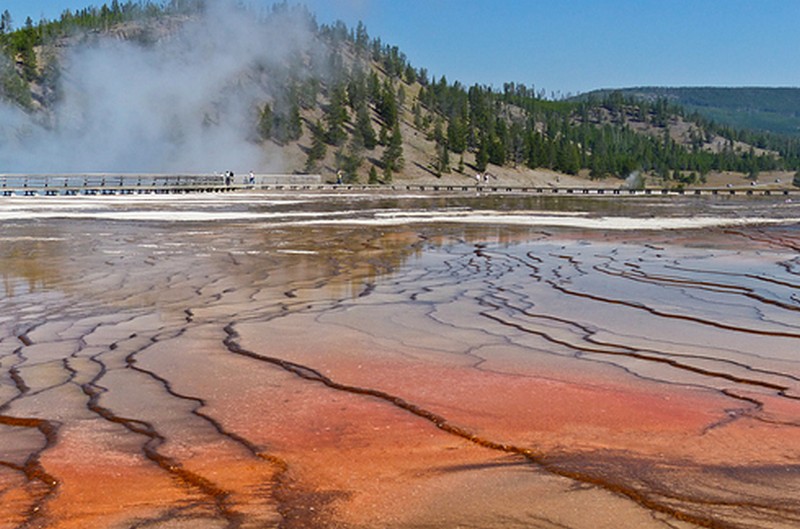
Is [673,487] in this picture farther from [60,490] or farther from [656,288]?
[656,288]

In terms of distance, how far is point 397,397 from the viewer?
18.6ft

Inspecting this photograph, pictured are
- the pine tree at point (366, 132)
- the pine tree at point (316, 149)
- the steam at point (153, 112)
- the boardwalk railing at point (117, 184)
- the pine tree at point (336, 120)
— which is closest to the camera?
the boardwalk railing at point (117, 184)

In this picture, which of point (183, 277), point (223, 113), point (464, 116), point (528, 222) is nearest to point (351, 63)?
point (464, 116)

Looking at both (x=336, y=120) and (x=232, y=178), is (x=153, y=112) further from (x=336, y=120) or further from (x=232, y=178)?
(x=232, y=178)

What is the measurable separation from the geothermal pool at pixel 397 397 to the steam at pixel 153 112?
288 feet

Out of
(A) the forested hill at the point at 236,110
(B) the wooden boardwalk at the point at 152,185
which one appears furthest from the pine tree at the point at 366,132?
(B) the wooden boardwalk at the point at 152,185

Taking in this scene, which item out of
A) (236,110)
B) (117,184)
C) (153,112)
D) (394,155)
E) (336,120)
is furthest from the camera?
(236,110)

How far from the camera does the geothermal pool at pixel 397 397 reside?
392 centimetres

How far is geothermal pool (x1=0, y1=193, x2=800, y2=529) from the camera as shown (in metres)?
3.92

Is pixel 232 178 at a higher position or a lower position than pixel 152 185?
higher

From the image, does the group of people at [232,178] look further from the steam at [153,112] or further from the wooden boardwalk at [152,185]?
the steam at [153,112]

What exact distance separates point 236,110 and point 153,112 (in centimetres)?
1051

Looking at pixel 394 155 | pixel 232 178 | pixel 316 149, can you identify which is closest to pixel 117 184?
pixel 232 178

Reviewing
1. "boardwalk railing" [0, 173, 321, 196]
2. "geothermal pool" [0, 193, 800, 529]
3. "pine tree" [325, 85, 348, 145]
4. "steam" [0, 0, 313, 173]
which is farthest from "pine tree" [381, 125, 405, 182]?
"geothermal pool" [0, 193, 800, 529]
